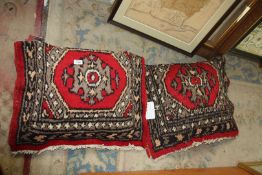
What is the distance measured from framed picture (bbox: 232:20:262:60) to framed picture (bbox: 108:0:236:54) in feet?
1.16

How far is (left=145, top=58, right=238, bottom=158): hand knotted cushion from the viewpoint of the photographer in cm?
186

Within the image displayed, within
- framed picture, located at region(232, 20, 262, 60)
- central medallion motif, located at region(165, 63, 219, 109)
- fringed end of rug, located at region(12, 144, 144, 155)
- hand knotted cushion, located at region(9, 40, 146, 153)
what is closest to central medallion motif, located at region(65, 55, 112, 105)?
hand knotted cushion, located at region(9, 40, 146, 153)

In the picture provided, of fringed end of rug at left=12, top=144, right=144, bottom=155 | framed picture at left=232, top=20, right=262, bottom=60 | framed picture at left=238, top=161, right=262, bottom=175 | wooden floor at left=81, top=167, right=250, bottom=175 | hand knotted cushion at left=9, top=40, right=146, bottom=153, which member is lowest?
wooden floor at left=81, top=167, right=250, bottom=175

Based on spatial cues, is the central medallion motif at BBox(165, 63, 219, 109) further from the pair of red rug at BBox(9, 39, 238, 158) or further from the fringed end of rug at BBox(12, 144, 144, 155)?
the fringed end of rug at BBox(12, 144, 144, 155)

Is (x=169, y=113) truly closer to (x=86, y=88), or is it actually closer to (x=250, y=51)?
(x=86, y=88)

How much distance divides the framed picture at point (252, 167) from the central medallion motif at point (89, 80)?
1.12m

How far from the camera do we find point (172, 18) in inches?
79.4

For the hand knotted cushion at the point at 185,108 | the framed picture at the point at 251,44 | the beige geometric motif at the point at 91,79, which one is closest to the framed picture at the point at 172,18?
the hand knotted cushion at the point at 185,108

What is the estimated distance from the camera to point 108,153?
1806mm

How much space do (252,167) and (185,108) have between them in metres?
0.72

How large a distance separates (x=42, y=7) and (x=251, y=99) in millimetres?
1835

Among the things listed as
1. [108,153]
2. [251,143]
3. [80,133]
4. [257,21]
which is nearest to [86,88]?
[80,133]

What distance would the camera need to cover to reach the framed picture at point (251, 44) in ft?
7.22

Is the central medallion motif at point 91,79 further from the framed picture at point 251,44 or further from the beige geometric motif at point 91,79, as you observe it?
the framed picture at point 251,44
